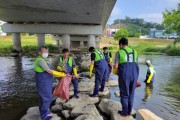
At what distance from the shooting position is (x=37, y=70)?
712 cm

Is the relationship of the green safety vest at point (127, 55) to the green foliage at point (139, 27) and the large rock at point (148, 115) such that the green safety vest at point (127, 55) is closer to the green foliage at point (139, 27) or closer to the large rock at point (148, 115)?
the large rock at point (148, 115)

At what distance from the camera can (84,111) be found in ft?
26.1

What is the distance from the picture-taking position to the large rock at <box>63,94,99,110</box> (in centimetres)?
880

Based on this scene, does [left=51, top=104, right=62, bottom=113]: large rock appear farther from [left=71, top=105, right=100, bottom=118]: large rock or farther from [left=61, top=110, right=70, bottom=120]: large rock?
[left=71, top=105, right=100, bottom=118]: large rock

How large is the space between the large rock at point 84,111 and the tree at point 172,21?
129 feet

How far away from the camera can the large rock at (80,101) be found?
880 cm

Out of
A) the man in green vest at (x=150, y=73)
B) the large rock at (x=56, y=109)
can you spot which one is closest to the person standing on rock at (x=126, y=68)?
the large rock at (x=56, y=109)

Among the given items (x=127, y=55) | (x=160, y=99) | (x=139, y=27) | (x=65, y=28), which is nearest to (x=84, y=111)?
(x=127, y=55)

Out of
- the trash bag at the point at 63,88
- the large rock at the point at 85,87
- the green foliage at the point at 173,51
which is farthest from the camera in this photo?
the green foliage at the point at 173,51

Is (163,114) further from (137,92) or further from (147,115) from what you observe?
(137,92)

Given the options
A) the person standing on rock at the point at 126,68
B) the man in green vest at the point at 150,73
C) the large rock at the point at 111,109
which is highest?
the person standing on rock at the point at 126,68

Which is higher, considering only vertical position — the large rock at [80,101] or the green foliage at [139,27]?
the green foliage at [139,27]

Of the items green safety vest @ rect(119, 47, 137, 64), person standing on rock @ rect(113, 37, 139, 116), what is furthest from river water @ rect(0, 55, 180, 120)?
green safety vest @ rect(119, 47, 137, 64)

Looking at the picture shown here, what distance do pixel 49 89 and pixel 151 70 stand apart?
761 cm
